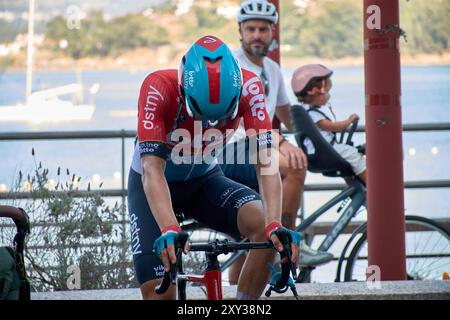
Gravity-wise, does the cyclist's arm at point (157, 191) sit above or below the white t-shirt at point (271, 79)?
below

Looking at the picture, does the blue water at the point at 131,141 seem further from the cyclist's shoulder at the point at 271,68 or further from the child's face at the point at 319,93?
the cyclist's shoulder at the point at 271,68

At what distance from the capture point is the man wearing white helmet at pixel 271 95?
7789mm

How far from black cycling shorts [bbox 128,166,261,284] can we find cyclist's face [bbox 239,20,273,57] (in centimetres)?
Result: 189

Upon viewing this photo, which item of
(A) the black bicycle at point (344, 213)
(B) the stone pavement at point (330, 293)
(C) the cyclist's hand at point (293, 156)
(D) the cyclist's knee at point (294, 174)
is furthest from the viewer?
(A) the black bicycle at point (344, 213)

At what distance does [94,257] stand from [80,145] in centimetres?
1958

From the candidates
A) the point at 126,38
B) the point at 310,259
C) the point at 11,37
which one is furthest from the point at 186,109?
the point at 126,38

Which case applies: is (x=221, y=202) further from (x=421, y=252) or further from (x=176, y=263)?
(x=421, y=252)

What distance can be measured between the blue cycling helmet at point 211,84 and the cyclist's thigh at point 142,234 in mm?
750

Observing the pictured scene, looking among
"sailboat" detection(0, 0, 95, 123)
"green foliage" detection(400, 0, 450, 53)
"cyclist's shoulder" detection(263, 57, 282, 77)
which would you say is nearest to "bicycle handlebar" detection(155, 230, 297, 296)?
"cyclist's shoulder" detection(263, 57, 282, 77)

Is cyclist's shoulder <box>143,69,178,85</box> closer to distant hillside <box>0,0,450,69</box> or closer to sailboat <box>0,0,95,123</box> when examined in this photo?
sailboat <box>0,0,95,123</box>

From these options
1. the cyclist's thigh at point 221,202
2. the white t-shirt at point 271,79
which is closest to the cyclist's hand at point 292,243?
the cyclist's thigh at point 221,202

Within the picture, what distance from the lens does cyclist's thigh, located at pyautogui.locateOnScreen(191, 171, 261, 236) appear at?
20.0ft

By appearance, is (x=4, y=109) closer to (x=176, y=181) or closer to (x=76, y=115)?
(x=76, y=115)
